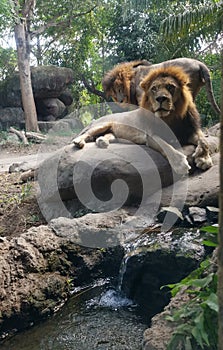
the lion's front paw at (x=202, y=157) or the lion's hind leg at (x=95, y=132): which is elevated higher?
the lion's hind leg at (x=95, y=132)

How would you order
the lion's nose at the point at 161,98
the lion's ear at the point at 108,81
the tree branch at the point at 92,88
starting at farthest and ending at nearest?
the tree branch at the point at 92,88
the lion's ear at the point at 108,81
the lion's nose at the point at 161,98

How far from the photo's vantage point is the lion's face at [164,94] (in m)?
4.94

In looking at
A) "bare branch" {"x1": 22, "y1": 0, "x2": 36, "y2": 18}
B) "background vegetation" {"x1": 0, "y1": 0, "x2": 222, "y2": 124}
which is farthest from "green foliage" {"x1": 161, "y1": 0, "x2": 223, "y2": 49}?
"bare branch" {"x1": 22, "y1": 0, "x2": 36, "y2": 18}

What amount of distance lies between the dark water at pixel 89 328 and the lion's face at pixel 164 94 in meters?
2.11

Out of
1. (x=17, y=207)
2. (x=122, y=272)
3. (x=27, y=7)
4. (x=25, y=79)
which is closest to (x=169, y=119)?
(x=122, y=272)

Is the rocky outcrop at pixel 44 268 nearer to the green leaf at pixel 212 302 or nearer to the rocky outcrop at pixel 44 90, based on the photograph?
the green leaf at pixel 212 302

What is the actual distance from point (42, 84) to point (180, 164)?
12577 mm

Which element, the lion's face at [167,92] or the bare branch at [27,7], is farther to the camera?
the bare branch at [27,7]

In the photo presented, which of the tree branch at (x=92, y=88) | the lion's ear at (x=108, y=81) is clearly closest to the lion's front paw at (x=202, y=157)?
the lion's ear at (x=108, y=81)

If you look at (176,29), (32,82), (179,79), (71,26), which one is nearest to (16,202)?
(179,79)

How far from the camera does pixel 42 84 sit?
16641mm

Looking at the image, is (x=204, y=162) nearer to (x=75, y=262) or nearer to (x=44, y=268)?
(x=75, y=262)

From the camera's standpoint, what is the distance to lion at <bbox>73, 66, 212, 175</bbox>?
4.97m

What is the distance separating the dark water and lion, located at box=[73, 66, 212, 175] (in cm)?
183
